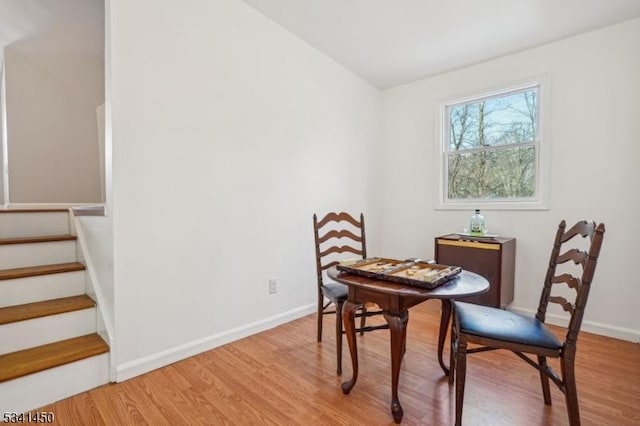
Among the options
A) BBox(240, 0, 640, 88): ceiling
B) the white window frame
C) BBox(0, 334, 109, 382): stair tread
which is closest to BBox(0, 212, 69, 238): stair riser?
BBox(0, 334, 109, 382): stair tread

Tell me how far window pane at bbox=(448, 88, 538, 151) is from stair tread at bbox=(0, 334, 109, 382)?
3.56 metres

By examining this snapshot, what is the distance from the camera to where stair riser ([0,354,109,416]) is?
1.45 meters

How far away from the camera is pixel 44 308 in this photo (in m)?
1.80

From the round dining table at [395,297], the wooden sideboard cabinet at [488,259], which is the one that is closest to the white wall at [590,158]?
the wooden sideboard cabinet at [488,259]

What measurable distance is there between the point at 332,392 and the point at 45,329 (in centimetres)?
167

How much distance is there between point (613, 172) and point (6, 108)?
579cm

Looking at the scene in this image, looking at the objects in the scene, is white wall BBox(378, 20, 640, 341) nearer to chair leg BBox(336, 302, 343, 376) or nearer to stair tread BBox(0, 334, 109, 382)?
chair leg BBox(336, 302, 343, 376)

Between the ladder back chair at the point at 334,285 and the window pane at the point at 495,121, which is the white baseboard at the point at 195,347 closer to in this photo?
the ladder back chair at the point at 334,285

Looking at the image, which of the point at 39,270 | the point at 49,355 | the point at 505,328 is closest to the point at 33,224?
the point at 39,270

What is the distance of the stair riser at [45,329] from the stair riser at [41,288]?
0.29 metres

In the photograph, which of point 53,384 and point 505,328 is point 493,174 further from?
point 53,384

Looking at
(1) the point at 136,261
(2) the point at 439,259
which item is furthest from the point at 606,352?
(1) the point at 136,261

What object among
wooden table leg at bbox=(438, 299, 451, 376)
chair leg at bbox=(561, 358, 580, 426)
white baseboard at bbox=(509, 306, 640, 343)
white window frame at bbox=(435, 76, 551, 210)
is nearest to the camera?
chair leg at bbox=(561, 358, 580, 426)

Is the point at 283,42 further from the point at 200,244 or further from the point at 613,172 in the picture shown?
the point at 613,172
